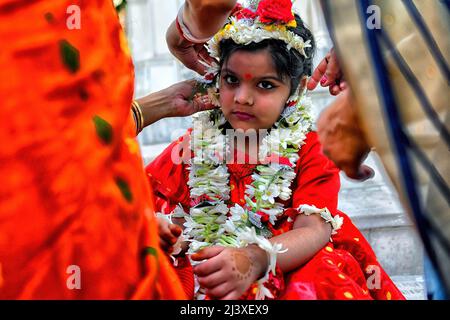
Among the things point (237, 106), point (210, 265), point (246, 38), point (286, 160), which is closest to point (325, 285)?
point (210, 265)

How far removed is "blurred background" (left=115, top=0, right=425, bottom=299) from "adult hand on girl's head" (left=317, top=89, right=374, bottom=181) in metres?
0.52

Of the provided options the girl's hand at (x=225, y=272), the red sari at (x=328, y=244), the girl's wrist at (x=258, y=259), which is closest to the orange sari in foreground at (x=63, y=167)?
the girl's hand at (x=225, y=272)

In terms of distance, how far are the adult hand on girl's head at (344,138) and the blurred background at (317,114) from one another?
517 millimetres

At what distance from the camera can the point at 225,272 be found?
127 cm

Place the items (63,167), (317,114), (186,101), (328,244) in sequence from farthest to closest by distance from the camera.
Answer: (317,114) → (186,101) → (328,244) → (63,167)

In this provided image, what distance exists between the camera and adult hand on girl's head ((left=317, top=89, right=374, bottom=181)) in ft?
3.77

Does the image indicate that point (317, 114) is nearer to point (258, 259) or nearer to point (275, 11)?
point (275, 11)

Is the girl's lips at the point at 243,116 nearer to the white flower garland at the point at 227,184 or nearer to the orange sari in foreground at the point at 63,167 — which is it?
the white flower garland at the point at 227,184

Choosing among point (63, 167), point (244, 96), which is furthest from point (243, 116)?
point (63, 167)

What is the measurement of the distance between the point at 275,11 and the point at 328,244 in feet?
2.18

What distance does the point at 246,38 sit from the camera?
172 cm

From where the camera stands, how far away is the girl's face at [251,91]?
5.57ft

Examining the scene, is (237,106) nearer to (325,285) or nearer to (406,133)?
(325,285)

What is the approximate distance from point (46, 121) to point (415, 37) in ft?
2.11
